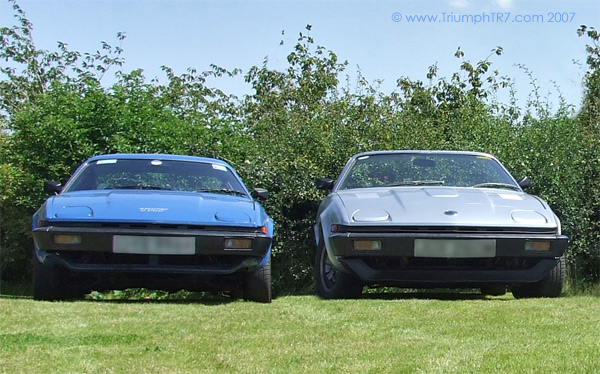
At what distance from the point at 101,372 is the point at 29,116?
8659mm

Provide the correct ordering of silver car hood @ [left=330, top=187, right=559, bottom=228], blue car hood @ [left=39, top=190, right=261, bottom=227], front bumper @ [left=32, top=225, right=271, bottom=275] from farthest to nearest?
silver car hood @ [left=330, top=187, right=559, bottom=228] → blue car hood @ [left=39, top=190, right=261, bottom=227] → front bumper @ [left=32, top=225, right=271, bottom=275]

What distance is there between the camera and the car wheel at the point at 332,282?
26.5ft

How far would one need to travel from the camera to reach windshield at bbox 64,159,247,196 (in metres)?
8.65

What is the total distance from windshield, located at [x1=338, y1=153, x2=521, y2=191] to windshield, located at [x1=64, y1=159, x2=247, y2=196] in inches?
46.8

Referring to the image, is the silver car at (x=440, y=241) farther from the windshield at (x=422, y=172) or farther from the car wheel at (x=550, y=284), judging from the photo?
the windshield at (x=422, y=172)

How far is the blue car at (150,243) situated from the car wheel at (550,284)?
8.16 ft

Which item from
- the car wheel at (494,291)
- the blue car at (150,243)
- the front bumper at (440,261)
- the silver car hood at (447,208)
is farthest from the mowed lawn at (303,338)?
the car wheel at (494,291)

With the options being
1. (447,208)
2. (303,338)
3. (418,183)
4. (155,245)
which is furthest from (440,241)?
(303,338)

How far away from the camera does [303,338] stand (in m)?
5.43

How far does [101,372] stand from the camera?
14.7 feet

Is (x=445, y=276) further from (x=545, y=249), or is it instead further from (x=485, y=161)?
(x=485, y=161)

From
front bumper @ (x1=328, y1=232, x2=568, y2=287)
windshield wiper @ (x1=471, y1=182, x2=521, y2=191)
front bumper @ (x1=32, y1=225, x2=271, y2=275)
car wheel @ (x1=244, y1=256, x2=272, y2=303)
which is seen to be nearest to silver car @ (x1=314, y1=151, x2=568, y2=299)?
front bumper @ (x1=328, y1=232, x2=568, y2=287)

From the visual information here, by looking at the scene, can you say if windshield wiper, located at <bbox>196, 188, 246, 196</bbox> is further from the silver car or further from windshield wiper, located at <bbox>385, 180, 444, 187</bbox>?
windshield wiper, located at <bbox>385, 180, 444, 187</bbox>

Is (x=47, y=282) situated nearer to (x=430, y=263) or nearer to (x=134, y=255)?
(x=134, y=255)
